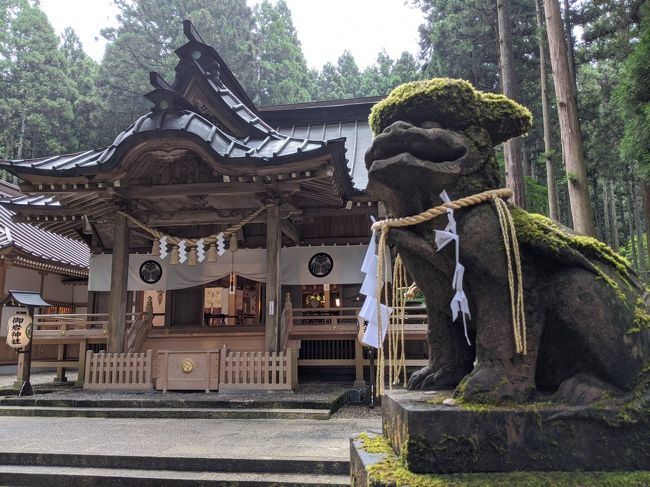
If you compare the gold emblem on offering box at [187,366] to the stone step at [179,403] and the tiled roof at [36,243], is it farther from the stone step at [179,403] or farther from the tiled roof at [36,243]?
the tiled roof at [36,243]

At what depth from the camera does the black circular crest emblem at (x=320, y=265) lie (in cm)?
1221

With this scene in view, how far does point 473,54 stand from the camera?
811 inches

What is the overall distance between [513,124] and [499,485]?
1705 millimetres

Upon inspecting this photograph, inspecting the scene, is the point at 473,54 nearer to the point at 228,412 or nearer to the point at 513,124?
the point at 228,412

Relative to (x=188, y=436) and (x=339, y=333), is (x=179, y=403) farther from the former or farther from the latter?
(x=339, y=333)

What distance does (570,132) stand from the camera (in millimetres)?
9062

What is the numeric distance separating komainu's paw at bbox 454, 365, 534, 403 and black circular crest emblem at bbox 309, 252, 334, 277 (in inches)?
400

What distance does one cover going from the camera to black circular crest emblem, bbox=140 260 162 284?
12883 mm

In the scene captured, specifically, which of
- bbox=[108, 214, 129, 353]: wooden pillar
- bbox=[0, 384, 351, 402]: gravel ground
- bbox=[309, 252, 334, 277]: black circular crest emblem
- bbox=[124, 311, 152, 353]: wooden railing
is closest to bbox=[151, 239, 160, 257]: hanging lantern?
bbox=[108, 214, 129, 353]: wooden pillar

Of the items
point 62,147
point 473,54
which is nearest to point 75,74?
point 62,147

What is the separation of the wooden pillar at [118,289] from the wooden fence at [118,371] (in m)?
0.36

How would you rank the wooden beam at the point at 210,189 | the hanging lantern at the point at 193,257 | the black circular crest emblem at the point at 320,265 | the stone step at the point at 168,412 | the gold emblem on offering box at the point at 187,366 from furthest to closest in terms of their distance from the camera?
the black circular crest emblem at the point at 320,265, the hanging lantern at the point at 193,257, the wooden beam at the point at 210,189, the gold emblem on offering box at the point at 187,366, the stone step at the point at 168,412

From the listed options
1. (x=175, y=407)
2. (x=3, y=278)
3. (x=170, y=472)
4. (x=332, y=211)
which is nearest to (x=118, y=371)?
(x=175, y=407)

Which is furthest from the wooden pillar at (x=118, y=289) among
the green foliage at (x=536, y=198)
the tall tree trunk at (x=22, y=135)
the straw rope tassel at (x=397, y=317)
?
the tall tree trunk at (x=22, y=135)
